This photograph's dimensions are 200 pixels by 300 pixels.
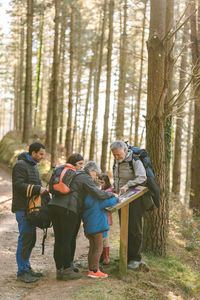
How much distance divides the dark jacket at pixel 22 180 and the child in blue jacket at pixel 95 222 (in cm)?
83

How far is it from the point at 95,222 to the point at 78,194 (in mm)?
499

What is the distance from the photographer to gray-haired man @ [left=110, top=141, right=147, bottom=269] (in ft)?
17.7

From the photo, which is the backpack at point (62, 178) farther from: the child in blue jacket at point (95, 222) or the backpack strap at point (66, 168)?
the child in blue jacket at point (95, 222)

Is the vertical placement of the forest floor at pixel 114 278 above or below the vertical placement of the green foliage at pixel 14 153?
below

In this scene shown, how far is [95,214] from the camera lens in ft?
16.6

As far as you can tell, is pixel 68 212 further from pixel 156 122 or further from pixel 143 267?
pixel 156 122

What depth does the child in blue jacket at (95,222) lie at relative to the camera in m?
5.04

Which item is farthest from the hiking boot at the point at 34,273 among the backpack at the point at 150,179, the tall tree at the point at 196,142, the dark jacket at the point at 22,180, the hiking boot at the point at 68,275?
the tall tree at the point at 196,142

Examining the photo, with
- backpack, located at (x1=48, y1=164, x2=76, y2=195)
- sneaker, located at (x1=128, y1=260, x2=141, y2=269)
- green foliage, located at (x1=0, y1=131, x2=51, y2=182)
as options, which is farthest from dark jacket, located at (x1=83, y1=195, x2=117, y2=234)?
green foliage, located at (x1=0, y1=131, x2=51, y2=182)

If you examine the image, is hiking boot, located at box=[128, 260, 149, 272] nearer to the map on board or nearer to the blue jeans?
the map on board

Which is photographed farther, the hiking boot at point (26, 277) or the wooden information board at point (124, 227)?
the hiking boot at point (26, 277)

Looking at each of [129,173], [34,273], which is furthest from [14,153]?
[129,173]

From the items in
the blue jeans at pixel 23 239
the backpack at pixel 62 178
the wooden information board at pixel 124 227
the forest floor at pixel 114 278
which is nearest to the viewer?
the forest floor at pixel 114 278

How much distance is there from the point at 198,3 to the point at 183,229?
6935mm
